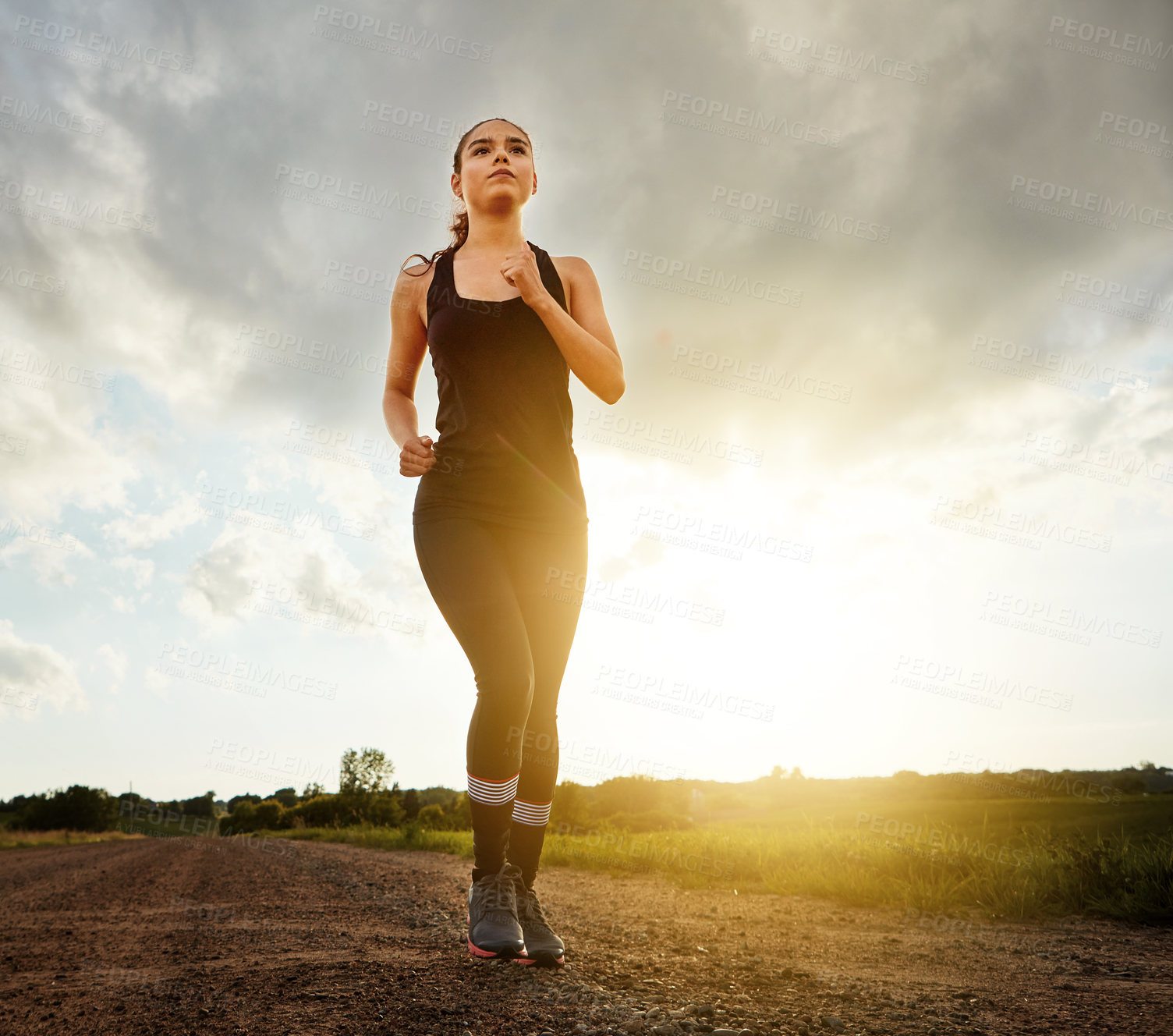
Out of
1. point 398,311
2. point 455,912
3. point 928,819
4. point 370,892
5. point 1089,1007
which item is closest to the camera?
point 1089,1007

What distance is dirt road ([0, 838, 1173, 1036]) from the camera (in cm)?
171

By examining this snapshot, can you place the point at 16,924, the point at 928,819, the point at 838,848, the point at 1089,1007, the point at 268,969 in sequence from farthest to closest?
the point at 928,819, the point at 838,848, the point at 16,924, the point at 268,969, the point at 1089,1007

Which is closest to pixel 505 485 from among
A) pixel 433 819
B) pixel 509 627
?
pixel 509 627

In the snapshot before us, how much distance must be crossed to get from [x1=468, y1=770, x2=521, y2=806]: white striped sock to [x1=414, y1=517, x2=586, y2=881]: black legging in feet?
0.06

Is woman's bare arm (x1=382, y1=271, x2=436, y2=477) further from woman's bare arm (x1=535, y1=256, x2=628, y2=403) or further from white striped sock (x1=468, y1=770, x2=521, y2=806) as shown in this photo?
white striped sock (x1=468, y1=770, x2=521, y2=806)

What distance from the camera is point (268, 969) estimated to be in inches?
85.7

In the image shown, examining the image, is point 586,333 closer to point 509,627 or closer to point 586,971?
point 509,627

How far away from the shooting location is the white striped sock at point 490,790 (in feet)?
7.25

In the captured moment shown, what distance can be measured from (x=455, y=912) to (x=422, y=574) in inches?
78.3

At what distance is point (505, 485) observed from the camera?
7.82 ft

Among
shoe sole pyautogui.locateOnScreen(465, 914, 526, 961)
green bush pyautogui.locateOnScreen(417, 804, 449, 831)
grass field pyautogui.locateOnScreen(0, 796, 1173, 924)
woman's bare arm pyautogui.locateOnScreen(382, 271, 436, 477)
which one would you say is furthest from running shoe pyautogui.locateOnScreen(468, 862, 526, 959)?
green bush pyautogui.locateOnScreen(417, 804, 449, 831)

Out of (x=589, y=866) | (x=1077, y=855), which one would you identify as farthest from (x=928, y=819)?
(x=589, y=866)

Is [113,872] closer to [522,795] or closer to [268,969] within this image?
[268,969]

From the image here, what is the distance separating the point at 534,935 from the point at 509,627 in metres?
1.00
